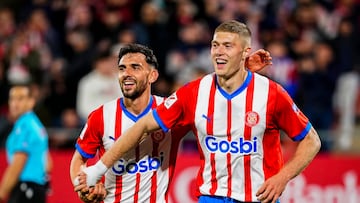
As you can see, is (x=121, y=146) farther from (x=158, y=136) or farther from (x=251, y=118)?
(x=251, y=118)

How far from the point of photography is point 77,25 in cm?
1336

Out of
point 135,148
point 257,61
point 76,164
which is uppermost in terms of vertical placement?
point 257,61

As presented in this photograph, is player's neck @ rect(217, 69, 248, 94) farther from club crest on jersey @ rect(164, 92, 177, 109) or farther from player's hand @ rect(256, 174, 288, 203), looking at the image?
player's hand @ rect(256, 174, 288, 203)

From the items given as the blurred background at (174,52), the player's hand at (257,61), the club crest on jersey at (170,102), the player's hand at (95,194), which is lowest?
the player's hand at (95,194)

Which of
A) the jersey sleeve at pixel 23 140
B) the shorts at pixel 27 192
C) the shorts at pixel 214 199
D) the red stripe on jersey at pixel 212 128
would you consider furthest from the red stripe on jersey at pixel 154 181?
the shorts at pixel 27 192

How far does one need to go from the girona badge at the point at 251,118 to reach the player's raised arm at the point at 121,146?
0.60 m

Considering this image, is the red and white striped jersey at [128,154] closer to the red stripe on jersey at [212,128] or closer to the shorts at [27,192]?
the red stripe on jersey at [212,128]

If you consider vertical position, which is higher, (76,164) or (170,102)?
(170,102)

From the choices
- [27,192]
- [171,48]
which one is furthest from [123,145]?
[171,48]

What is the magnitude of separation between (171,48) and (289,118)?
7159mm

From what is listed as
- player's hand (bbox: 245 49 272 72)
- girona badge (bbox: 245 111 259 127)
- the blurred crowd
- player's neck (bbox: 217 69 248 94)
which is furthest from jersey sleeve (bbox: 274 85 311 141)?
the blurred crowd

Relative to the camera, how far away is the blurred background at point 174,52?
40.2 feet

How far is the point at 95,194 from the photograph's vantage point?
6344mm

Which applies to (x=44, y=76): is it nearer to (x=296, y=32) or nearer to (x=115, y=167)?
(x=296, y=32)
